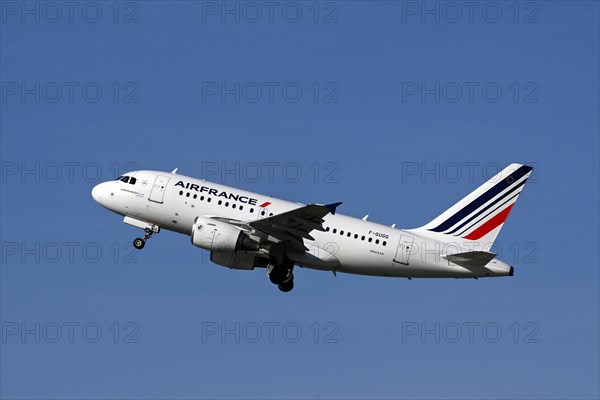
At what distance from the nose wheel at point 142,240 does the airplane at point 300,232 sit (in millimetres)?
60

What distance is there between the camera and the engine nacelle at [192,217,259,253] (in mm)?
65812

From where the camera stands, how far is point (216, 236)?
216 ft

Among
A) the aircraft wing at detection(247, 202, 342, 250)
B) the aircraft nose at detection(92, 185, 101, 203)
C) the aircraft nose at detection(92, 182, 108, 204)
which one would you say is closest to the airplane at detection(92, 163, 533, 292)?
the aircraft wing at detection(247, 202, 342, 250)

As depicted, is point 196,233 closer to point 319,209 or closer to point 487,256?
point 319,209

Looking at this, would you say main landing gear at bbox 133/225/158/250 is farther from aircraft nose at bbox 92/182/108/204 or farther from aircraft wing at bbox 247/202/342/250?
aircraft wing at bbox 247/202/342/250

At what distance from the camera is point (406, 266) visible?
67.6 m

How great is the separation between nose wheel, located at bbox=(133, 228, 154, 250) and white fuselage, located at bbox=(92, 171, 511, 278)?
0.62 metres

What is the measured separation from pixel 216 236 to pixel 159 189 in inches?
235

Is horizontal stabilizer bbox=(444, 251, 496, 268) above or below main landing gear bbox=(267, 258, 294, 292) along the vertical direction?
above

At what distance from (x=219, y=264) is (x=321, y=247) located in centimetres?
623

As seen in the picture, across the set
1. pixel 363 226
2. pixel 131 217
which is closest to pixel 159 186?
pixel 131 217

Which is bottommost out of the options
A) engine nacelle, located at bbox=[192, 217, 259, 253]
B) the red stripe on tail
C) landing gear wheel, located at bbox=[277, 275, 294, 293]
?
landing gear wheel, located at bbox=[277, 275, 294, 293]

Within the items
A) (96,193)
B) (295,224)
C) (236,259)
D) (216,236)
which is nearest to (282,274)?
(236,259)

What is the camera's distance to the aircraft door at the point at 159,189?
6944 centimetres
